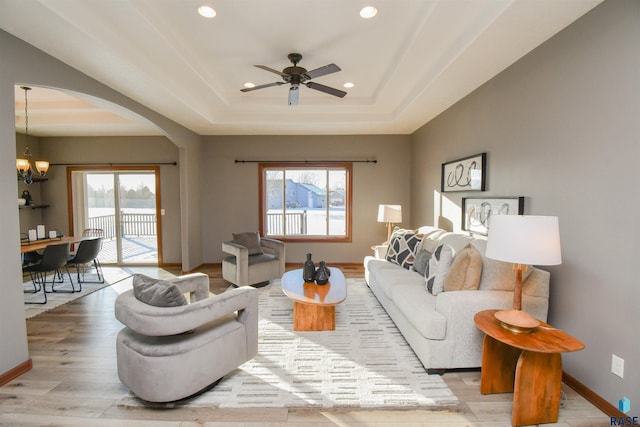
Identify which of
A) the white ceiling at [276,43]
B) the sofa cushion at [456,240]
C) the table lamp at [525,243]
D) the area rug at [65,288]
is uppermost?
the white ceiling at [276,43]

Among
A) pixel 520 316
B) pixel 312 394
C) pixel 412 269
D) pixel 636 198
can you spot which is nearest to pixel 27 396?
pixel 312 394

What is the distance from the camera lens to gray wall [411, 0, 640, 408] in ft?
5.81


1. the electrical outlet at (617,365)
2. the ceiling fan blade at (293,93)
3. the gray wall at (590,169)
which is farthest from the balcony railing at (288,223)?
the electrical outlet at (617,365)

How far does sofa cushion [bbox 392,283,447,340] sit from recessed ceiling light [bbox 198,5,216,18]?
9.85ft

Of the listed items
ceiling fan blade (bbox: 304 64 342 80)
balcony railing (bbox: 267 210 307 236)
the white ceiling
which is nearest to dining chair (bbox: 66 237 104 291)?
the white ceiling

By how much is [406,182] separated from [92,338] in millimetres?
5325

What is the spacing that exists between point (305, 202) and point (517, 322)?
179 inches

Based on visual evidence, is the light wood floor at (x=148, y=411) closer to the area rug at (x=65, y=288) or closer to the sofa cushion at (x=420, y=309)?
the sofa cushion at (x=420, y=309)

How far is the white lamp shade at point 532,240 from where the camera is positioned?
68.3 inches

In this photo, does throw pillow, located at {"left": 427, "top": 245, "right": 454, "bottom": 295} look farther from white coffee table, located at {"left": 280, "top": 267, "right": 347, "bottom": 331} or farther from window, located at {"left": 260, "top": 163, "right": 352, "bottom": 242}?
window, located at {"left": 260, "top": 163, "right": 352, "bottom": 242}

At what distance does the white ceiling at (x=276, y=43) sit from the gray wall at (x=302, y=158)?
1251 millimetres

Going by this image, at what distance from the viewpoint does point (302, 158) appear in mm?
5742

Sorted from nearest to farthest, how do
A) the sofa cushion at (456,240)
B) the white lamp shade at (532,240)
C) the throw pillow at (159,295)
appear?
the white lamp shade at (532,240) < the throw pillow at (159,295) < the sofa cushion at (456,240)

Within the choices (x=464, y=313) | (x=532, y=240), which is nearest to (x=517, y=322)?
(x=464, y=313)
